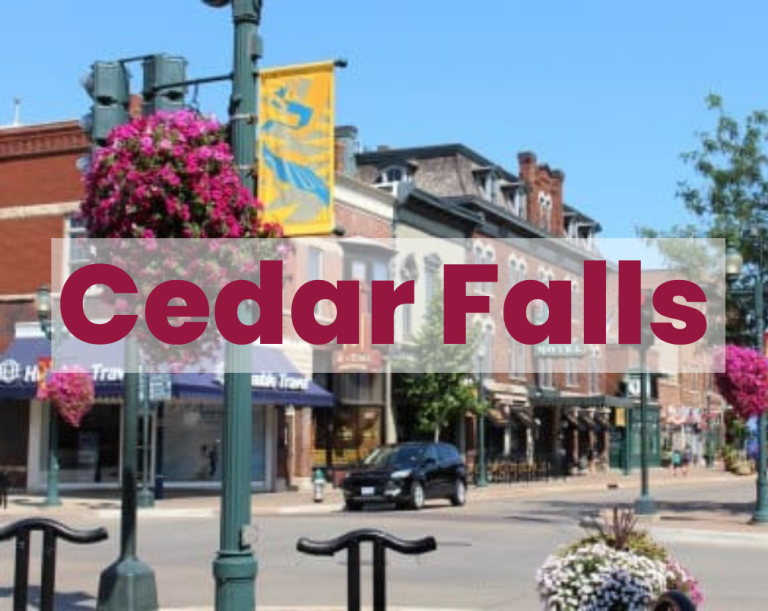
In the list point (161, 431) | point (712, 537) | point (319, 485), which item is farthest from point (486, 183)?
point (712, 537)

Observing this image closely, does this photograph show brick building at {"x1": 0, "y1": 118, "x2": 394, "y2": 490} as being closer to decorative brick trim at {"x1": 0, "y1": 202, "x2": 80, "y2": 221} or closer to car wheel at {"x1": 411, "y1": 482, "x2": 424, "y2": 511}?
decorative brick trim at {"x1": 0, "y1": 202, "x2": 80, "y2": 221}

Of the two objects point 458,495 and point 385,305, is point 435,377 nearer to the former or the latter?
point 385,305

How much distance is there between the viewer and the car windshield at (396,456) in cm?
2819

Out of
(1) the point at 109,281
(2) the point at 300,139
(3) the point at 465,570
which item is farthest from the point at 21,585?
(3) the point at 465,570

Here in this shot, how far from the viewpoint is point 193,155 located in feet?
29.3

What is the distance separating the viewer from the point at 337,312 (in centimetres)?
3753

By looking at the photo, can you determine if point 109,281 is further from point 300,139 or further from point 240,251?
point 300,139

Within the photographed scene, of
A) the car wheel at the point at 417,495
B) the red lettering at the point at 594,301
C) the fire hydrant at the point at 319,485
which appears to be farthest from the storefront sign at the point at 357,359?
the red lettering at the point at 594,301

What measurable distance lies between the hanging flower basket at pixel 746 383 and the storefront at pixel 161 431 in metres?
12.9

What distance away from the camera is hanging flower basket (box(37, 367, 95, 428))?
26562 mm

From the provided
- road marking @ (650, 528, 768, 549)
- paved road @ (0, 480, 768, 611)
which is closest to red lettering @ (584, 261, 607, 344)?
paved road @ (0, 480, 768, 611)

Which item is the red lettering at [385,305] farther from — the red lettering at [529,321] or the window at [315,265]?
the red lettering at [529,321]

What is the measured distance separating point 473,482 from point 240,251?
33590mm

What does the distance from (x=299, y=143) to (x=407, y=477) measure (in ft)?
64.6
